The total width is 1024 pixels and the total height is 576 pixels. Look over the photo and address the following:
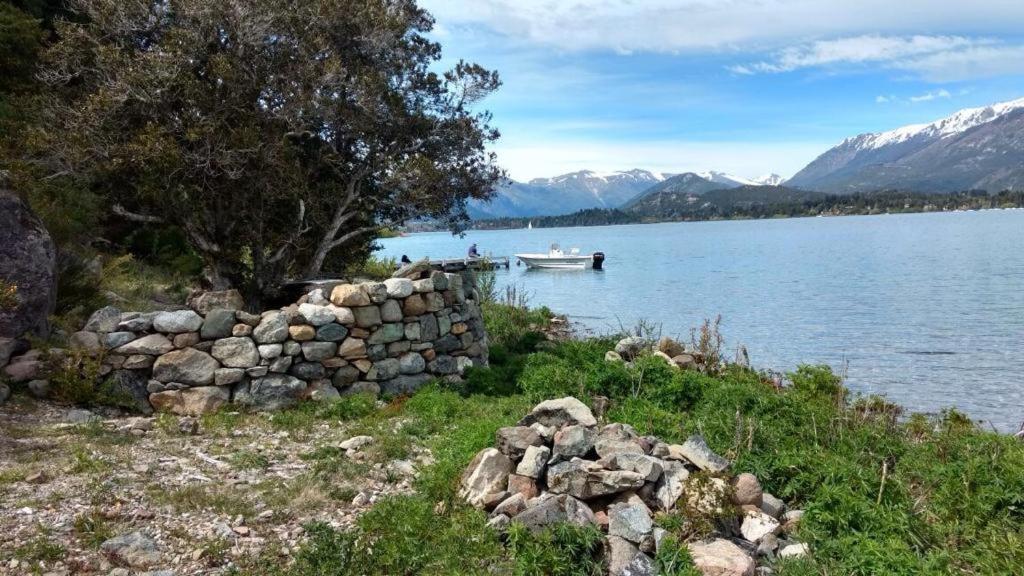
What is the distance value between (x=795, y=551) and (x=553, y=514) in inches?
75.1

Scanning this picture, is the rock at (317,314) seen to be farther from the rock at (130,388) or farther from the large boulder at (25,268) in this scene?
the large boulder at (25,268)

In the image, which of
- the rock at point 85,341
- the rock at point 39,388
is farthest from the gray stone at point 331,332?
the rock at point 39,388

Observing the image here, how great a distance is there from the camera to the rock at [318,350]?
9.73m

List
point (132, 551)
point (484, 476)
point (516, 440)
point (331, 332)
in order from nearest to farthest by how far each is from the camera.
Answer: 1. point (132, 551)
2. point (484, 476)
3. point (516, 440)
4. point (331, 332)

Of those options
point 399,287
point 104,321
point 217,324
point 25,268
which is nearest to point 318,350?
point 217,324

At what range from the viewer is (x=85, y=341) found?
8.97 meters

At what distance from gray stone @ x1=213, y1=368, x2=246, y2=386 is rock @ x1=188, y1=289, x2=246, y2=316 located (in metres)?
0.91

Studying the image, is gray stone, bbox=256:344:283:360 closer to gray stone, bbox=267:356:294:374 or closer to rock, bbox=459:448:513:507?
gray stone, bbox=267:356:294:374

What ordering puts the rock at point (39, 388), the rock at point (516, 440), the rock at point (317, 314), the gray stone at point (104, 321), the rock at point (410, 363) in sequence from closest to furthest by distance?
the rock at point (516, 440)
the rock at point (39, 388)
the gray stone at point (104, 321)
the rock at point (317, 314)
the rock at point (410, 363)

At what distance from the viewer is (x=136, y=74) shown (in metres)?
12.5

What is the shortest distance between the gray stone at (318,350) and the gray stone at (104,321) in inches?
97.7

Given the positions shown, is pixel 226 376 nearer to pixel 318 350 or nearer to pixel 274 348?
pixel 274 348

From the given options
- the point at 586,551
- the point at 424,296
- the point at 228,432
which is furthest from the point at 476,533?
the point at 424,296

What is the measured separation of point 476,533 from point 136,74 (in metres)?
11.3
